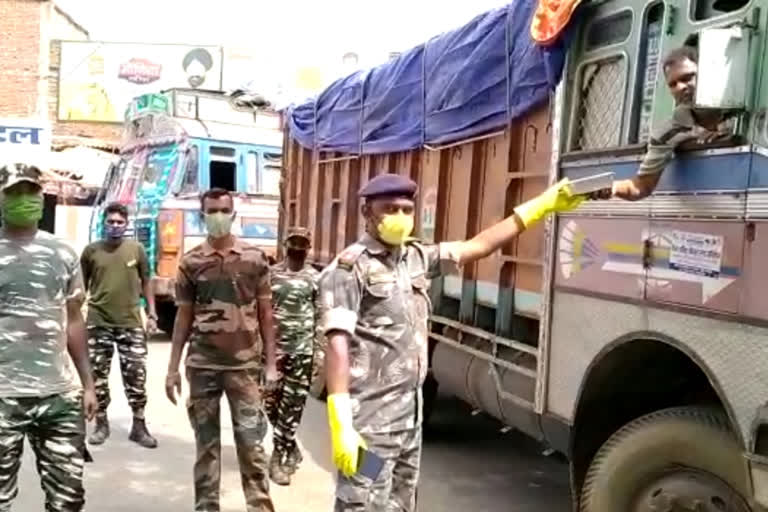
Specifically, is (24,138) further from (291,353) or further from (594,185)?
(594,185)

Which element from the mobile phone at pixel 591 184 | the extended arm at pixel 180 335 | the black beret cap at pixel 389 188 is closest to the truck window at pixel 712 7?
the mobile phone at pixel 591 184

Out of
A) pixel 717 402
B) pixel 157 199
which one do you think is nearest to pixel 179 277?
pixel 717 402

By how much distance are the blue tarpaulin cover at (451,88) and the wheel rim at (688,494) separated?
1940 mm

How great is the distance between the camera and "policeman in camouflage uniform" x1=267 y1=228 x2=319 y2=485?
586 cm

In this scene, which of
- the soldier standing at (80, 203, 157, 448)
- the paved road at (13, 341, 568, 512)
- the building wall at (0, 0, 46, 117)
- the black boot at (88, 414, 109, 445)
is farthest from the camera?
the building wall at (0, 0, 46, 117)

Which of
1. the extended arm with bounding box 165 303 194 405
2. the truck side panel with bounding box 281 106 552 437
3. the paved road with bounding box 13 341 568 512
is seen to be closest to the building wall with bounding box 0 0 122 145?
the paved road with bounding box 13 341 568 512

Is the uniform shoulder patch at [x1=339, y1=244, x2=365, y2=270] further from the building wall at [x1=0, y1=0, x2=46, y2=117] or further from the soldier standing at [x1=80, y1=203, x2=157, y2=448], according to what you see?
the building wall at [x1=0, y1=0, x2=46, y2=117]

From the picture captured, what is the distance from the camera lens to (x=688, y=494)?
11.0 feet

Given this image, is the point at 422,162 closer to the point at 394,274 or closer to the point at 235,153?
the point at 394,274

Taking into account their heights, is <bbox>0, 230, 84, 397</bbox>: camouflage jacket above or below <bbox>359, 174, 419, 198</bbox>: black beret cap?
below

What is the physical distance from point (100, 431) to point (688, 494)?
15.1 ft

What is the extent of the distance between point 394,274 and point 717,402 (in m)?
1.30

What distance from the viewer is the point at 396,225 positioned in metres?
3.45

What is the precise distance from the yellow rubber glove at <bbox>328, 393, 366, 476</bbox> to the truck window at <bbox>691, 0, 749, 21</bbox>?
190 centimetres
